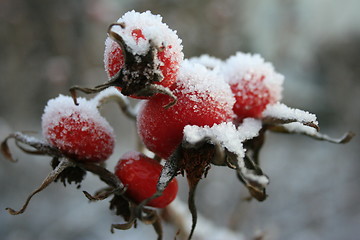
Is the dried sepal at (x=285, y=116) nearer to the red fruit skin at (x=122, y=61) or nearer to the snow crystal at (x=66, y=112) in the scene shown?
the red fruit skin at (x=122, y=61)

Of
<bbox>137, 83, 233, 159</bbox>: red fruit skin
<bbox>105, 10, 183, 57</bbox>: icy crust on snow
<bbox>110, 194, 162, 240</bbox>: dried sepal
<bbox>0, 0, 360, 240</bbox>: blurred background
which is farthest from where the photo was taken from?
<bbox>0, 0, 360, 240</bbox>: blurred background

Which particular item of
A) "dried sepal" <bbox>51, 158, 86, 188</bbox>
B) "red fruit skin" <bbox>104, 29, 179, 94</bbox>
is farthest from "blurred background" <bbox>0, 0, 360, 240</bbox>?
"red fruit skin" <bbox>104, 29, 179, 94</bbox>

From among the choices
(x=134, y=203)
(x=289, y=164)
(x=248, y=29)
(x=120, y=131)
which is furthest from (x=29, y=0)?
(x=134, y=203)

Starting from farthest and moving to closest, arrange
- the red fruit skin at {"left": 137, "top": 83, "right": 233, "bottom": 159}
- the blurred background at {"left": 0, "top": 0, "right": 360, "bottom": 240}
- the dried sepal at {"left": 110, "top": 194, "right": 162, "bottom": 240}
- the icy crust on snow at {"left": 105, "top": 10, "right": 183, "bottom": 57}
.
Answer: the blurred background at {"left": 0, "top": 0, "right": 360, "bottom": 240}
the dried sepal at {"left": 110, "top": 194, "right": 162, "bottom": 240}
the red fruit skin at {"left": 137, "top": 83, "right": 233, "bottom": 159}
the icy crust on snow at {"left": 105, "top": 10, "right": 183, "bottom": 57}

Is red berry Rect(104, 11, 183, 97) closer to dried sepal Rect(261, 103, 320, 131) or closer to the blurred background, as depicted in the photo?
dried sepal Rect(261, 103, 320, 131)

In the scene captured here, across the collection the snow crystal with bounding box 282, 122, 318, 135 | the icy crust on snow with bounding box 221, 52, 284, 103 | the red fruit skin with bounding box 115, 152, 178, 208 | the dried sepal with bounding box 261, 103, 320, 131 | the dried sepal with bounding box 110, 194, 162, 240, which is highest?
the icy crust on snow with bounding box 221, 52, 284, 103

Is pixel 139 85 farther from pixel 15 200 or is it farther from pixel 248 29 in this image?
pixel 248 29

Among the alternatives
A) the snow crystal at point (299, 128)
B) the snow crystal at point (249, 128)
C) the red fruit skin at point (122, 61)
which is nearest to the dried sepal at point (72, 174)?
the red fruit skin at point (122, 61)
